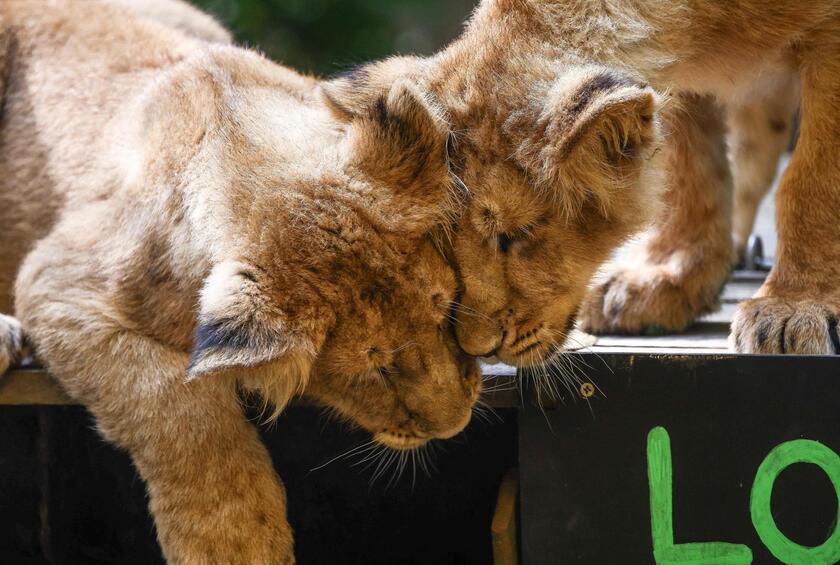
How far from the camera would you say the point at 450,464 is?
3.35m

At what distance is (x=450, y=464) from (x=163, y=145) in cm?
130

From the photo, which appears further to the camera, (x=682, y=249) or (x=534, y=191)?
(x=682, y=249)

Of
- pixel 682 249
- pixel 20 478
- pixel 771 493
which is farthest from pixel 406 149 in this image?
pixel 20 478

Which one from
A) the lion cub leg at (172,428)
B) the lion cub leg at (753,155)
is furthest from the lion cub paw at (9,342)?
the lion cub leg at (753,155)

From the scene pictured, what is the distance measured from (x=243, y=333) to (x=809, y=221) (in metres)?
1.72

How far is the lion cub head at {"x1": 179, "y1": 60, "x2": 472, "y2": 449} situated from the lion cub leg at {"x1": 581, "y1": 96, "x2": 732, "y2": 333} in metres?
1.08

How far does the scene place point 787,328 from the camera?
301 centimetres

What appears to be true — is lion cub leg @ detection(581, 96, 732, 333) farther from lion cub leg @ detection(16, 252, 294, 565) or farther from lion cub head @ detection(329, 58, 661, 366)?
lion cub leg @ detection(16, 252, 294, 565)

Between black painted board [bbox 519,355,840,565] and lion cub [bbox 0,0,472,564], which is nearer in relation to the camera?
lion cub [bbox 0,0,472,564]

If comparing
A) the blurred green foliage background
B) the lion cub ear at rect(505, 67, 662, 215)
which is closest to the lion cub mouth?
the lion cub ear at rect(505, 67, 662, 215)

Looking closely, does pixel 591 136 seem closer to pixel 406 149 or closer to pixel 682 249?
pixel 406 149

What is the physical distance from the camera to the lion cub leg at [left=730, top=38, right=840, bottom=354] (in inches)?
121

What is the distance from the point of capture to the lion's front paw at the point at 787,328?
296 centimetres

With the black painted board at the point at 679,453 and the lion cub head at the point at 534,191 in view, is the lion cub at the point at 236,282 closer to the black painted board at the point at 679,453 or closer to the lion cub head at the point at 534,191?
the lion cub head at the point at 534,191
